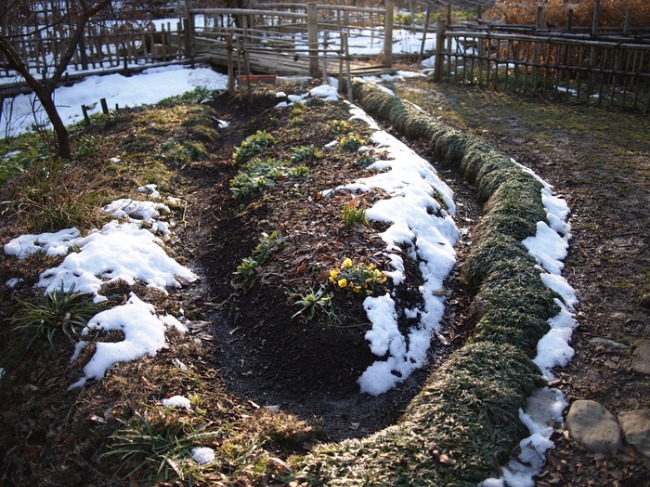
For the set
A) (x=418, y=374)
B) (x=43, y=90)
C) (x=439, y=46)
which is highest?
(x=439, y=46)

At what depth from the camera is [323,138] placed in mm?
7852

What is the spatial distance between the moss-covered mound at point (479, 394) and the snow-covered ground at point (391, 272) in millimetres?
122

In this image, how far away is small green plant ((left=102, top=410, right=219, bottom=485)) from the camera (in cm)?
317

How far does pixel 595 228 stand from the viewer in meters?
→ 5.70

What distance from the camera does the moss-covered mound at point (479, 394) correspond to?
3137 mm

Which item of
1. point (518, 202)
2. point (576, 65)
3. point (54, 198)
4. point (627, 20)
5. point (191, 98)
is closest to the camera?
point (518, 202)

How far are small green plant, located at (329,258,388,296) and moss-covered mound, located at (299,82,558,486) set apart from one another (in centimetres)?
82

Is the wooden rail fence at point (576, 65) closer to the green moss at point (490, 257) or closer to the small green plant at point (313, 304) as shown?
the green moss at point (490, 257)

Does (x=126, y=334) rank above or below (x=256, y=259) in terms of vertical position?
below

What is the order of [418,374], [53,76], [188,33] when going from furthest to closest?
[188,33] < [53,76] < [418,374]

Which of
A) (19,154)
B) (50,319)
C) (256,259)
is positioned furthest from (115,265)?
(19,154)

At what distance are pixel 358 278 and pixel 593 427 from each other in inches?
78.0

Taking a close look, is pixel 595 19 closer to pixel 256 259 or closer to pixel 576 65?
pixel 576 65

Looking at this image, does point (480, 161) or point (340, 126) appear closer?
point (480, 161)
